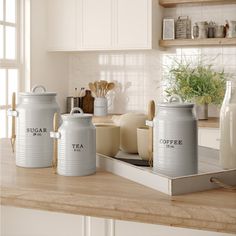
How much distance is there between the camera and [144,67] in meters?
5.01

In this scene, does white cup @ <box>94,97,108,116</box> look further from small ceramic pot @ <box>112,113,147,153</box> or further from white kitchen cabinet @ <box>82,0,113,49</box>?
small ceramic pot @ <box>112,113,147,153</box>

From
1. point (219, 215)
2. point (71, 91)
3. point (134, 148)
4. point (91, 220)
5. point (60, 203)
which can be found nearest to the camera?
point (219, 215)

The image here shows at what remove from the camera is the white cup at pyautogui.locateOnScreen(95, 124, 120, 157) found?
157 cm

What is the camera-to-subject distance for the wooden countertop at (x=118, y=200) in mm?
1089

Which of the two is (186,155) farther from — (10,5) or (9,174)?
(10,5)

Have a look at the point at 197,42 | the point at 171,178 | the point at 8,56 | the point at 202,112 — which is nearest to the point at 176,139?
the point at 171,178

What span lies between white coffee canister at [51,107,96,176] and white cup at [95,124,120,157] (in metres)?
0.15

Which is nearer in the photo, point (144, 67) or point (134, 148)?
point (134, 148)

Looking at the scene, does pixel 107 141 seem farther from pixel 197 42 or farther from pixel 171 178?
pixel 197 42

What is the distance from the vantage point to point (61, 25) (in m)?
4.88

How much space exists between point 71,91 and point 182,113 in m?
4.08

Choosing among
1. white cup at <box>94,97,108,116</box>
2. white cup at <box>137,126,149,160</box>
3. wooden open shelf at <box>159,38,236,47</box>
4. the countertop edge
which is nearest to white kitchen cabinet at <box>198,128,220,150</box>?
wooden open shelf at <box>159,38,236,47</box>

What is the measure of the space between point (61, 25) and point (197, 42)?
1.41 metres

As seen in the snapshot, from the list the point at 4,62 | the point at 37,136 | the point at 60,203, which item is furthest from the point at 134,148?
the point at 4,62
